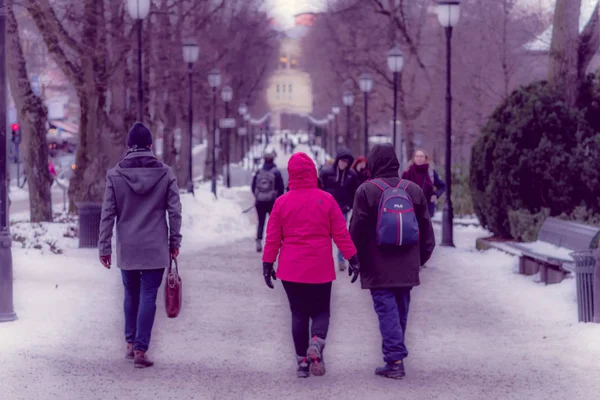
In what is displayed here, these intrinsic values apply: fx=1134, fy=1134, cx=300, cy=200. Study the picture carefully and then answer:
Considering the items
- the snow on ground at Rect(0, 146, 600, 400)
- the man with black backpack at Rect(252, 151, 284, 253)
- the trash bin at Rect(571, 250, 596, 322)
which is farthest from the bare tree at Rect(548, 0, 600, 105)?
the trash bin at Rect(571, 250, 596, 322)

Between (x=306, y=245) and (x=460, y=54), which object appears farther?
(x=460, y=54)

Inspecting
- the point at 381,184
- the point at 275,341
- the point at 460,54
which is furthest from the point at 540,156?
the point at 460,54

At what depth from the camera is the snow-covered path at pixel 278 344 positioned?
803 centimetres

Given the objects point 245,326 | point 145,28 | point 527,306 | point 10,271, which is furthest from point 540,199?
point 145,28

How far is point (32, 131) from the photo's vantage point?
2519 cm

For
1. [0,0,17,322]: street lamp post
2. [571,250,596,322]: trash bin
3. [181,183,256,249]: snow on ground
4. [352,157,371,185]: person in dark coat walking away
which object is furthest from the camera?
[181,183,256,249]: snow on ground

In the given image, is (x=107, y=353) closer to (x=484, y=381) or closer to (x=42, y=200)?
(x=484, y=381)

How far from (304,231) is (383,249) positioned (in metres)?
0.62

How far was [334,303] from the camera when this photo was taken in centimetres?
1269

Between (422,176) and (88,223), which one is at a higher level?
(422,176)

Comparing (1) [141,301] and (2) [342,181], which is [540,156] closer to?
(2) [342,181]

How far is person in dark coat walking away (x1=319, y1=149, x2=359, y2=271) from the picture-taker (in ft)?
52.0

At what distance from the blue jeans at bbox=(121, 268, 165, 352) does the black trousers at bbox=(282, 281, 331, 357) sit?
1.04 m

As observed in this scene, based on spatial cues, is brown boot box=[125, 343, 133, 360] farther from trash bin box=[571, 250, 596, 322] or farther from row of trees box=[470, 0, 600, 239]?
row of trees box=[470, 0, 600, 239]
